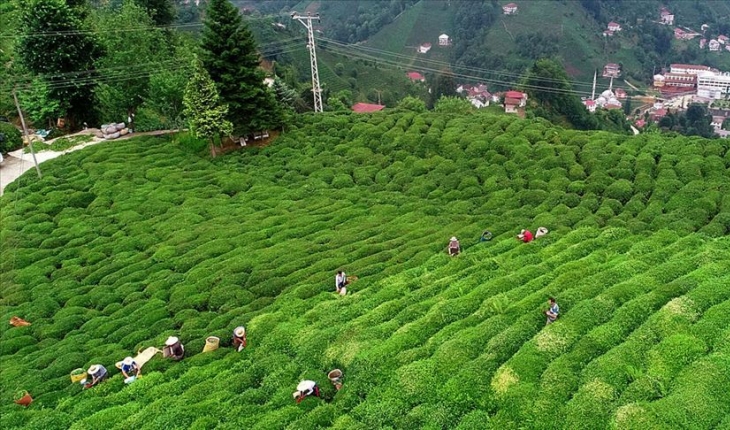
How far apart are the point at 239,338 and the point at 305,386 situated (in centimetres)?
363

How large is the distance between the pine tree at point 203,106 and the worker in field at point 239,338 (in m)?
16.4

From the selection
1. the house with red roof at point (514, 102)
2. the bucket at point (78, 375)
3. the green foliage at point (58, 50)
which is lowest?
the house with red roof at point (514, 102)

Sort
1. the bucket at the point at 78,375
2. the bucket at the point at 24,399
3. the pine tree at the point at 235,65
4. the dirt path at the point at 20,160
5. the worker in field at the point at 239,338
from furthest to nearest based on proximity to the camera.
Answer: the pine tree at the point at 235,65 → the dirt path at the point at 20,160 → the worker in field at the point at 239,338 → the bucket at the point at 78,375 → the bucket at the point at 24,399

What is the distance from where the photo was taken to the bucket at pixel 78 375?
16344 mm

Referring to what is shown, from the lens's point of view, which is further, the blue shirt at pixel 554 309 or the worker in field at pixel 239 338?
the worker in field at pixel 239 338

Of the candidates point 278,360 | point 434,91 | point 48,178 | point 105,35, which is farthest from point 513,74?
point 278,360

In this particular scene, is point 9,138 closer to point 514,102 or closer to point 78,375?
point 78,375

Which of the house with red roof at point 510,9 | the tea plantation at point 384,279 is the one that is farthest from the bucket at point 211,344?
the house with red roof at point 510,9

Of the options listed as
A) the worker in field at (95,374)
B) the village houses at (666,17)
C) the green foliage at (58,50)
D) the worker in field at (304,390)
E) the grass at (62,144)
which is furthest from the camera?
the village houses at (666,17)

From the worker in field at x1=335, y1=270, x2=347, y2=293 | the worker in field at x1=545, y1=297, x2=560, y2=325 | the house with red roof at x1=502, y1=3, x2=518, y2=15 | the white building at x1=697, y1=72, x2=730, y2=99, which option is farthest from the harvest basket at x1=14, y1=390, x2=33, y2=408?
the house with red roof at x1=502, y1=3, x2=518, y2=15

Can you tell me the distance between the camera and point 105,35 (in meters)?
35.9

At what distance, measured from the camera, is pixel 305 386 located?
47.6 feet

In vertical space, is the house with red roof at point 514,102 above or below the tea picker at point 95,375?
below

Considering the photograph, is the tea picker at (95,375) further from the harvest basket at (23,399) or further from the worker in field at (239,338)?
the worker in field at (239,338)
